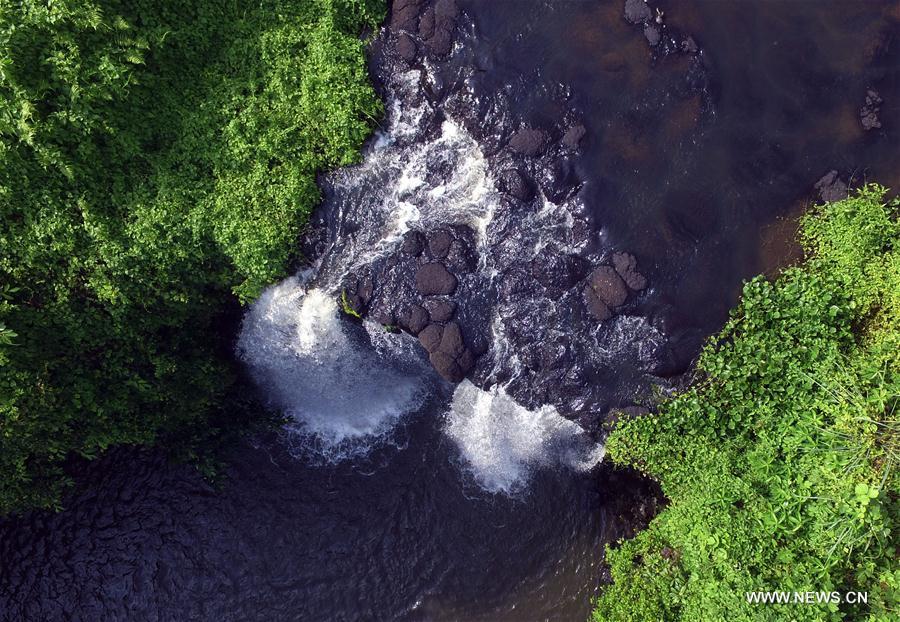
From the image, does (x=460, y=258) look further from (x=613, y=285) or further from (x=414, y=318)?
(x=613, y=285)

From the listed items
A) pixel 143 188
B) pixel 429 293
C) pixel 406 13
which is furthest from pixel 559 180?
pixel 143 188

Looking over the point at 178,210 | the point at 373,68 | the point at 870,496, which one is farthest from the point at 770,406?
the point at 178,210

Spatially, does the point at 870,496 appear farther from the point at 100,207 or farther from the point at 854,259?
the point at 100,207

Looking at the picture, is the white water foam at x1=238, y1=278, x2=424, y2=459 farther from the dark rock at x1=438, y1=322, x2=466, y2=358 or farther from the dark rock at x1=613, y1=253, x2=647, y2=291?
the dark rock at x1=613, y1=253, x2=647, y2=291

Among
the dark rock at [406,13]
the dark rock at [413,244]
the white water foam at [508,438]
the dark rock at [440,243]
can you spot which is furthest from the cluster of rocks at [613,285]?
the dark rock at [406,13]

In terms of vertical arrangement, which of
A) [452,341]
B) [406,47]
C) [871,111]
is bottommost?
[452,341]

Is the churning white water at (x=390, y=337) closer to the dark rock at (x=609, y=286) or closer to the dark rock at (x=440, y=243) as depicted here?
the dark rock at (x=440, y=243)
